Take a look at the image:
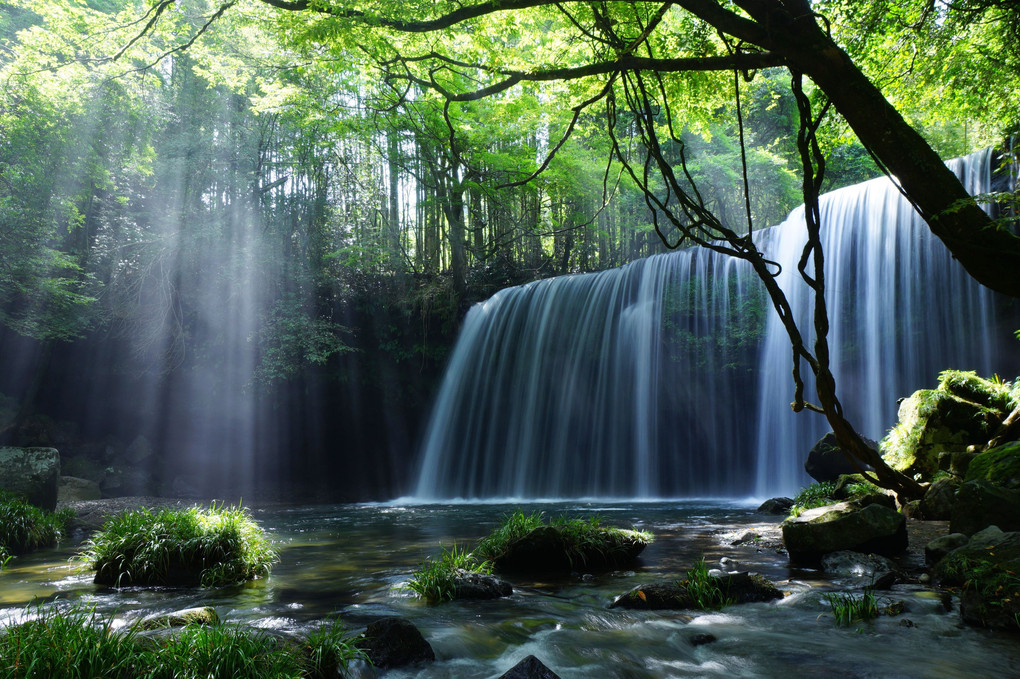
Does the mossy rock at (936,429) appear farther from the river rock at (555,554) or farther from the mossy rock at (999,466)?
the river rock at (555,554)

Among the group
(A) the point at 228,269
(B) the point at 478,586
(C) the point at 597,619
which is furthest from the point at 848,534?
(A) the point at 228,269

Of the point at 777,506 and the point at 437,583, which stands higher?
the point at 437,583

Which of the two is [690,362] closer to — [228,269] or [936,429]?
[936,429]

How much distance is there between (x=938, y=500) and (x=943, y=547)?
92.5 inches

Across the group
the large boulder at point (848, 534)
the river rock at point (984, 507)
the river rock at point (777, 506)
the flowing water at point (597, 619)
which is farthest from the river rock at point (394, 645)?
the river rock at point (777, 506)

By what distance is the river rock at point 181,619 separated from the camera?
3900 mm

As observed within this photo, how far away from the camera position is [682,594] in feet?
16.7

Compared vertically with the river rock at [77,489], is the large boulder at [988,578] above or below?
above

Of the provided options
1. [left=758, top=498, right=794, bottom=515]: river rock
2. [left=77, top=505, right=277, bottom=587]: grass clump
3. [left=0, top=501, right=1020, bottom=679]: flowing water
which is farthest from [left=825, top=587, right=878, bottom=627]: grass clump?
[left=758, top=498, right=794, bottom=515]: river rock

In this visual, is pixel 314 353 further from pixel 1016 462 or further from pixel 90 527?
pixel 1016 462

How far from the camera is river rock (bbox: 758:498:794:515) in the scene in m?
10.2

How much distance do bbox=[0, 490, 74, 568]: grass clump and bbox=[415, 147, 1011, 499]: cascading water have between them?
949cm

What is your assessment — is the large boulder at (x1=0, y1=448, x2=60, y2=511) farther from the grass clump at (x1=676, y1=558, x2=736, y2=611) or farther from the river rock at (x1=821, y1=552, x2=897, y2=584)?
the river rock at (x1=821, y1=552, x2=897, y2=584)

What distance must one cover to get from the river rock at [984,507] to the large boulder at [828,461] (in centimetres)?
425
